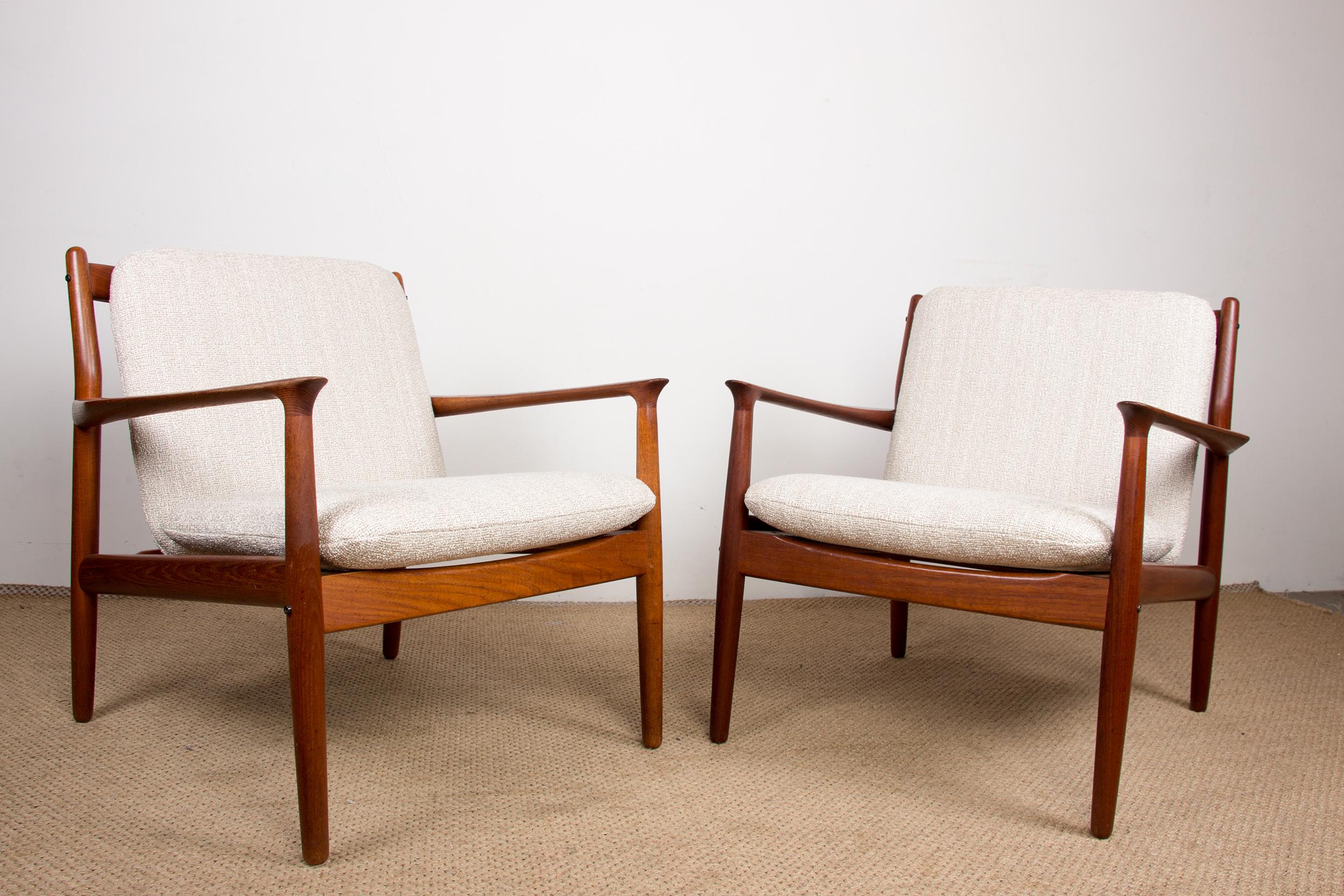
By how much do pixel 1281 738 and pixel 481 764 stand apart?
1.31 metres

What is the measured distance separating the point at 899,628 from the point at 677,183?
4.10ft

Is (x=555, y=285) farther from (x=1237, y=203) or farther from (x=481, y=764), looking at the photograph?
(x=1237, y=203)

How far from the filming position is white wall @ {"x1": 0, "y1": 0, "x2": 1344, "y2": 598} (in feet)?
7.67

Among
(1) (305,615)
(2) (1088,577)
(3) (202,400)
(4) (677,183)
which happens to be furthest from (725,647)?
(4) (677,183)

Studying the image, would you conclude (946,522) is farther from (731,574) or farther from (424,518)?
(424,518)

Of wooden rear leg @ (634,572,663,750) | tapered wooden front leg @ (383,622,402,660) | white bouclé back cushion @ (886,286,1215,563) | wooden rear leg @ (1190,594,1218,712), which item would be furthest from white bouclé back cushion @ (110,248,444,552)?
wooden rear leg @ (1190,594,1218,712)

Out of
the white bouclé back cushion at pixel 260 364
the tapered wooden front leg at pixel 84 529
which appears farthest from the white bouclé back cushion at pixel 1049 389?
the tapered wooden front leg at pixel 84 529

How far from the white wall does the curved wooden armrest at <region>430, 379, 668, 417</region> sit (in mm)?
694

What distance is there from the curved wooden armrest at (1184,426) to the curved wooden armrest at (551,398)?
2.17 feet

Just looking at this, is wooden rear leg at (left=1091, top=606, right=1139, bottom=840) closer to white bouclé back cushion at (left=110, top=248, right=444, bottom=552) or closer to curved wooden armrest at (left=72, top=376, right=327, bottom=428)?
curved wooden armrest at (left=72, top=376, right=327, bottom=428)

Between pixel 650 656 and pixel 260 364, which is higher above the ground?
pixel 260 364

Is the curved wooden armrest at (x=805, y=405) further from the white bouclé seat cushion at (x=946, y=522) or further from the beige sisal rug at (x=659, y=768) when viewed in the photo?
the beige sisal rug at (x=659, y=768)

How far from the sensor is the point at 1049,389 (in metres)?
1.74

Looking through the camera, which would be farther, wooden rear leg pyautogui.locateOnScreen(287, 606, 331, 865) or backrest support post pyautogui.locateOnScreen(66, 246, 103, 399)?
backrest support post pyautogui.locateOnScreen(66, 246, 103, 399)
